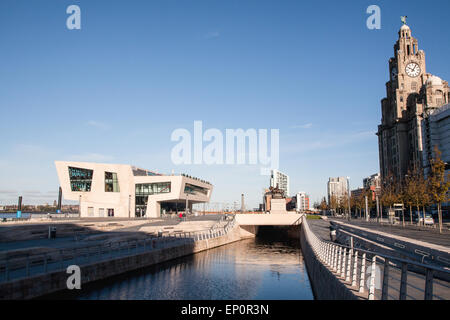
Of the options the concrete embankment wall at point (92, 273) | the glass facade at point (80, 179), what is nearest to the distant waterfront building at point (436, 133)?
Result: the concrete embankment wall at point (92, 273)

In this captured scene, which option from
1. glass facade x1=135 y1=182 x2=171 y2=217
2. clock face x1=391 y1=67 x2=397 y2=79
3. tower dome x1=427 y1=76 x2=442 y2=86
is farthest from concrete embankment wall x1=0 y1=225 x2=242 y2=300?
clock face x1=391 y1=67 x2=397 y2=79

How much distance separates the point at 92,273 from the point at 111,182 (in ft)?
208

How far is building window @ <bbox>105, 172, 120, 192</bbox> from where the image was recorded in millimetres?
82750

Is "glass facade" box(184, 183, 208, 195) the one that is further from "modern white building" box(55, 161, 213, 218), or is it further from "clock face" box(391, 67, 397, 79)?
"clock face" box(391, 67, 397, 79)

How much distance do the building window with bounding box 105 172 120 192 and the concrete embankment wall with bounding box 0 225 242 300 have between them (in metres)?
48.1

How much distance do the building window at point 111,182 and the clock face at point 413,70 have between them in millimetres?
96929

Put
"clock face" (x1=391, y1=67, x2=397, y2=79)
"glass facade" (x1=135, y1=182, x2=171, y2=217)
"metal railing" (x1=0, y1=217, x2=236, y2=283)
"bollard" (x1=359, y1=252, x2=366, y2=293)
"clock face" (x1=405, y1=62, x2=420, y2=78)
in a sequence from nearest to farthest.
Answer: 1. "bollard" (x1=359, y1=252, x2=366, y2=293)
2. "metal railing" (x1=0, y1=217, x2=236, y2=283)
3. "glass facade" (x1=135, y1=182, x2=171, y2=217)
4. "clock face" (x1=405, y1=62, x2=420, y2=78)
5. "clock face" (x1=391, y1=67, x2=397, y2=79)

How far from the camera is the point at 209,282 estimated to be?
24.6m

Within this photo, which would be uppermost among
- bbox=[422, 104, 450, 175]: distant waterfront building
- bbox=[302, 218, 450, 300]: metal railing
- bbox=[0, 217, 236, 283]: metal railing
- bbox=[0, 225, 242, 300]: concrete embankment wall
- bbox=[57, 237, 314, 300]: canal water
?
bbox=[422, 104, 450, 175]: distant waterfront building

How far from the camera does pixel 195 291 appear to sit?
21.7 meters

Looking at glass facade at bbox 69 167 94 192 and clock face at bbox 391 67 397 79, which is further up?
clock face at bbox 391 67 397 79
